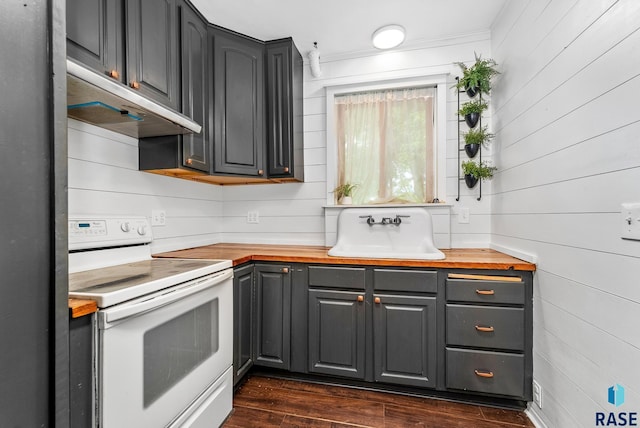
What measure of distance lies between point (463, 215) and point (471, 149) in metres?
0.51

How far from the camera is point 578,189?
120 centimetres

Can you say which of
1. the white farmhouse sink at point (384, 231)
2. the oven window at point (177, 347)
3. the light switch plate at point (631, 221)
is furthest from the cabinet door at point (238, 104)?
the light switch plate at point (631, 221)

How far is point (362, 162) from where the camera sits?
243cm

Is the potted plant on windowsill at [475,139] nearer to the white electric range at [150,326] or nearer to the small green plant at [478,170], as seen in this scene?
the small green plant at [478,170]

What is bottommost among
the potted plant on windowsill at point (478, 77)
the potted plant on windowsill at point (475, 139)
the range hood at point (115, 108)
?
the range hood at point (115, 108)

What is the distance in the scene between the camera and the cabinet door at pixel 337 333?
181 cm

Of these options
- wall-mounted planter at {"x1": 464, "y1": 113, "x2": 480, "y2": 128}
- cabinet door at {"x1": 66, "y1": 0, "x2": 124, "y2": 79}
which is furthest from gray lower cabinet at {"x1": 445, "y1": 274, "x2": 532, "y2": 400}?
cabinet door at {"x1": 66, "y1": 0, "x2": 124, "y2": 79}

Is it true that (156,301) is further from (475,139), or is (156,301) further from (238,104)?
(475,139)

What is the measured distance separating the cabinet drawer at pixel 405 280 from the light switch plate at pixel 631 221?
2.84ft

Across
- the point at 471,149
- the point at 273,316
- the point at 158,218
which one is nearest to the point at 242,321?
the point at 273,316

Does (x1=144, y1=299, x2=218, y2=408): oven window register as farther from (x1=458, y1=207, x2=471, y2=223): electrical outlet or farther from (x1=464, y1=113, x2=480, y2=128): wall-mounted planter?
(x1=464, y1=113, x2=480, y2=128): wall-mounted planter

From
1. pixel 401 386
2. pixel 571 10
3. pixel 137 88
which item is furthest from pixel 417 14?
pixel 401 386

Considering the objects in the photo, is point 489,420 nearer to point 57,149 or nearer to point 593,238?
point 593,238

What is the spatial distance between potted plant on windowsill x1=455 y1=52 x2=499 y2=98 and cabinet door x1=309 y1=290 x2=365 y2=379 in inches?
66.6
